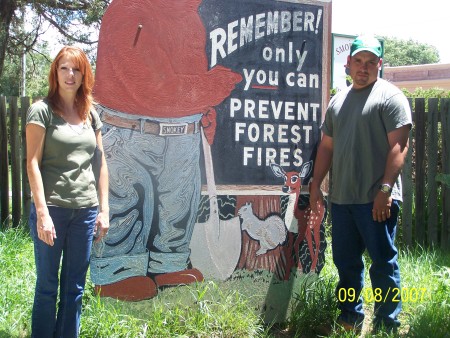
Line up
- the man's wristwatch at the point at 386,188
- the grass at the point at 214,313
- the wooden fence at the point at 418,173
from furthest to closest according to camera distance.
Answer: the wooden fence at the point at 418,173 → the grass at the point at 214,313 → the man's wristwatch at the point at 386,188

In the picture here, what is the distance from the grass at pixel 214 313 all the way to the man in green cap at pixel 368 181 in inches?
9.9

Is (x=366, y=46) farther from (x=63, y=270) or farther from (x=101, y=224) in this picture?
(x=63, y=270)

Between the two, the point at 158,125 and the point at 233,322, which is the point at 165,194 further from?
the point at 233,322

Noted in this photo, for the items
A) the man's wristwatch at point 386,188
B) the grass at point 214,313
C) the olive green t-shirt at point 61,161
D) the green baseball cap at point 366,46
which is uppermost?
the green baseball cap at point 366,46

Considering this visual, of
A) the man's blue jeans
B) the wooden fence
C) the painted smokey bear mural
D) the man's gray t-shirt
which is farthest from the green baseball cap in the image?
the wooden fence

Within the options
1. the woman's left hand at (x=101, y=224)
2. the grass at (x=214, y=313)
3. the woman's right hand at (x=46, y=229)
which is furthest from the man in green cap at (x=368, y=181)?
the woman's right hand at (x=46, y=229)

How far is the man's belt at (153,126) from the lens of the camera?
3.72 meters

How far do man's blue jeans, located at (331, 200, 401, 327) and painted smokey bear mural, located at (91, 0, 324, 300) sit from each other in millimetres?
702

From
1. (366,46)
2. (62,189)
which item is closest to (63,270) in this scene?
(62,189)

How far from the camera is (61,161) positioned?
3.05m

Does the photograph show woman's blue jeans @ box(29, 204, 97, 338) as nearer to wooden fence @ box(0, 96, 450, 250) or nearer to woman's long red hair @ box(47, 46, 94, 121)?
woman's long red hair @ box(47, 46, 94, 121)

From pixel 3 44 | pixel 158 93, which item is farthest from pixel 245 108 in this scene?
pixel 3 44
